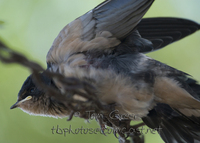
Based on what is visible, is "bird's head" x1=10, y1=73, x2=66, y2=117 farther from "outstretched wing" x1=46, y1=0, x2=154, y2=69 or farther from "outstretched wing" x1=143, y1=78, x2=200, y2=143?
"outstretched wing" x1=143, y1=78, x2=200, y2=143

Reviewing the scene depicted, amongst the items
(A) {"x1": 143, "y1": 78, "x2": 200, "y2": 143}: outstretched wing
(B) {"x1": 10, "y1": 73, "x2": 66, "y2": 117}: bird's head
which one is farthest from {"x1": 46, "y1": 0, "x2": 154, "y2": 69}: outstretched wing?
(A) {"x1": 143, "y1": 78, "x2": 200, "y2": 143}: outstretched wing

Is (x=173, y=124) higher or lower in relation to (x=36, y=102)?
lower

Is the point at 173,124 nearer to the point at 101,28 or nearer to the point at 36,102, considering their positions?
the point at 101,28

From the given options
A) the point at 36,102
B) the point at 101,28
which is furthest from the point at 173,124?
the point at 36,102

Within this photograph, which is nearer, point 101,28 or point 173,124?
point 101,28

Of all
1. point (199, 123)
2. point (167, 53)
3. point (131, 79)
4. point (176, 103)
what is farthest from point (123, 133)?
point (167, 53)

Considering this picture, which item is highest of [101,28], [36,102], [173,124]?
[101,28]
